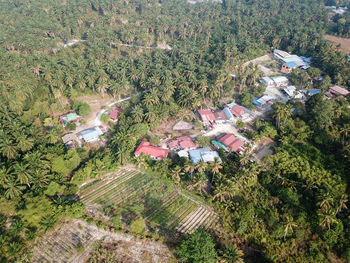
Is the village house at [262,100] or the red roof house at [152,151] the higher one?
the village house at [262,100]

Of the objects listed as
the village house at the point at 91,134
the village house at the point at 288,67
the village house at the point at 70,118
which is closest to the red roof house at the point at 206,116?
the village house at the point at 91,134

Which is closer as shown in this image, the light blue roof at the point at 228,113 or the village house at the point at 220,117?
the village house at the point at 220,117

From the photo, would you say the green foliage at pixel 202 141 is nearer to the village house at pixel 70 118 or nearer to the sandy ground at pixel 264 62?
the village house at pixel 70 118

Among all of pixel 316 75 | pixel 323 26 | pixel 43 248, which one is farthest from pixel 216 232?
pixel 323 26

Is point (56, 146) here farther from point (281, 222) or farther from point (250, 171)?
point (281, 222)

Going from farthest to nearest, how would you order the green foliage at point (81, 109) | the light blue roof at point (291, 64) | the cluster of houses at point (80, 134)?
the light blue roof at point (291, 64) → the green foliage at point (81, 109) → the cluster of houses at point (80, 134)

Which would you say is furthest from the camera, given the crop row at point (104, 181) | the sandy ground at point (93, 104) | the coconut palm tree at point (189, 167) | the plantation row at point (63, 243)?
the sandy ground at point (93, 104)

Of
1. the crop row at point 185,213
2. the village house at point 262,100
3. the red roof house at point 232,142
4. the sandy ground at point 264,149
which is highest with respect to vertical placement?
the village house at point 262,100
